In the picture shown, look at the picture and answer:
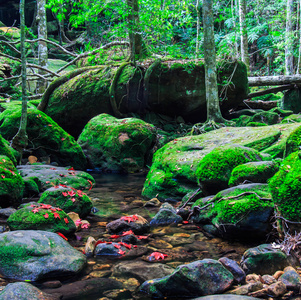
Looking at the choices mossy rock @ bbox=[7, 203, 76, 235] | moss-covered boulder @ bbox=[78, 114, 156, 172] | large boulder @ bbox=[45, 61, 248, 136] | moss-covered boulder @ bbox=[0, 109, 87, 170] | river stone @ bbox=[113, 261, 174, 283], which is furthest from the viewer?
large boulder @ bbox=[45, 61, 248, 136]

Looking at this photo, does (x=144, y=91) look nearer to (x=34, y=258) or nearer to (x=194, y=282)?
(x=34, y=258)

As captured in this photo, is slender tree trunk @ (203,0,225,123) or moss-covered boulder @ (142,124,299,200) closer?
moss-covered boulder @ (142,124,299,200)

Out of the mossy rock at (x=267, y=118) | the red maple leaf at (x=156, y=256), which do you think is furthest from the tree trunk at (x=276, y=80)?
the red maple leaf at (x=156, y=256)

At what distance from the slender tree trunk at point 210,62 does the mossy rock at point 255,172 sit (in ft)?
18.3

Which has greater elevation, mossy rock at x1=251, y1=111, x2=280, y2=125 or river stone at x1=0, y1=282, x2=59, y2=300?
mossy rock at x1=251, y1=111, x2=280, y2=125

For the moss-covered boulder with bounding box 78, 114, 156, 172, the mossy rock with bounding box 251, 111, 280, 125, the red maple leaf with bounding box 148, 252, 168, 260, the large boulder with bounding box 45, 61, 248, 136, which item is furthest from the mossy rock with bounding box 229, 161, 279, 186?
the large boulder with bounding box 45, 61, 248, 136

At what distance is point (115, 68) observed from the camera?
12.9m

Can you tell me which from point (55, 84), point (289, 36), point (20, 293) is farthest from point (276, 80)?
point (20, 293)

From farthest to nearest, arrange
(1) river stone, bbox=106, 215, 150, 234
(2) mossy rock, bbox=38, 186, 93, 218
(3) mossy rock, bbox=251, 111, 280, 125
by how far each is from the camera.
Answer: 1. (3) mossy rock, bbox=251, 111, 280, 125
2. (2) mossy rock, bbox=38, 186, 93, 218
3. (1) river stone, bbox=106, 215, 150, 234

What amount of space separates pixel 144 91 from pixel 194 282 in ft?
34.3

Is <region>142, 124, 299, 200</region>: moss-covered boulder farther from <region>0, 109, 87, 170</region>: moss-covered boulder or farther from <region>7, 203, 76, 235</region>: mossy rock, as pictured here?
<region>0, 109, 87, 170</region>: moss-covered boulder

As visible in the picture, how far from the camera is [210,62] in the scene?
9.70 metres

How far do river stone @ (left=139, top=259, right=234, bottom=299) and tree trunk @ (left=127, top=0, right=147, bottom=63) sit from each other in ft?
32.0

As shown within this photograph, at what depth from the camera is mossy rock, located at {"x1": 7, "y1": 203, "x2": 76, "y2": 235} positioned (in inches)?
151
